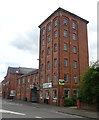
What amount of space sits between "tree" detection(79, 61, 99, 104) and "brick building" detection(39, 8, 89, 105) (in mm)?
8742

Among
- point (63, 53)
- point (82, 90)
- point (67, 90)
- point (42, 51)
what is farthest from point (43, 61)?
point (82, 90)

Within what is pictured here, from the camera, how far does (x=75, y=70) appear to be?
1331 inches

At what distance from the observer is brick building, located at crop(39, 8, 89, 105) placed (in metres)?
31.7

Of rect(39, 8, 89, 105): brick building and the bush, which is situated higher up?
rect(39, 8, 89, 105): brick building

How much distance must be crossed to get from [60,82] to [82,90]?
28.5 feet

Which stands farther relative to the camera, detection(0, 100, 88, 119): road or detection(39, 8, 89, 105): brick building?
detection(39, 8, 89, 105): brick building

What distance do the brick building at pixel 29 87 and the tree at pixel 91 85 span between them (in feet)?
60.6

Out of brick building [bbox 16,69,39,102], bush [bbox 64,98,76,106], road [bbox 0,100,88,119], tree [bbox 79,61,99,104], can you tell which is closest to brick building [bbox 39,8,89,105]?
bush [bbox 64,98,76,106]

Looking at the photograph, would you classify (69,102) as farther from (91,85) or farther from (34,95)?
(34,95)

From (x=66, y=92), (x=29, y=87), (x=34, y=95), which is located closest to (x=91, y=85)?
(x=66, y=92)

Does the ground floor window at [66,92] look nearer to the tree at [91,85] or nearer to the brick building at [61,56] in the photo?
the brick building at [61,56]

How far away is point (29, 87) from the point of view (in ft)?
149

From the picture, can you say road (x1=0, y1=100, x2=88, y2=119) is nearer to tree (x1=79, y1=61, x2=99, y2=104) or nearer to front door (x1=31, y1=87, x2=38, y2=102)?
tree (x1=79, y1=61, x2=99, y2=104)

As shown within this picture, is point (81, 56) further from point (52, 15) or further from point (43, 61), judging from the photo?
point (52, 15)
